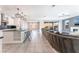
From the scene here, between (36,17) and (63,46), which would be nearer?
(63,46)

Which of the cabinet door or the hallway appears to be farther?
the hallway

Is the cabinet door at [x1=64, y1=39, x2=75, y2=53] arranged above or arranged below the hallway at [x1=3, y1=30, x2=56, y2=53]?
above

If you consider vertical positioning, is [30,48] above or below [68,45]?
below

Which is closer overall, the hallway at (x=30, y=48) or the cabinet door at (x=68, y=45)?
the cabinet door at (x=68, y=45)

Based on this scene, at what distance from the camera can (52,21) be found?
4797mm

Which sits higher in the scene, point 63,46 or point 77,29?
point 77,29

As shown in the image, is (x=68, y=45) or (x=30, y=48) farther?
(x=30, y=48)

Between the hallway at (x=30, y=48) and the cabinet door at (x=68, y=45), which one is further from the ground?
the cabinet door at (x=68, y=45)
